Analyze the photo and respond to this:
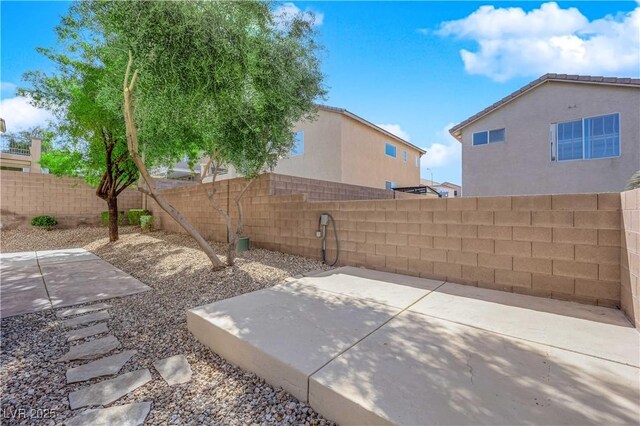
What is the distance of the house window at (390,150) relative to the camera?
16.2 m

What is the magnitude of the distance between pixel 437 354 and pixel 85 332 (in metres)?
3.71

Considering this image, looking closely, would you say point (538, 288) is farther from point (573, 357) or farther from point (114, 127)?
point (114, 127)

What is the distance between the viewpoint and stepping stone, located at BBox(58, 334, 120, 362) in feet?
8.67

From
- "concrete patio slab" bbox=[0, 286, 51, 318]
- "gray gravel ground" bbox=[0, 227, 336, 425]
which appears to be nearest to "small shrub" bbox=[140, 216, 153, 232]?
"gray gravel ground" bbox=[0, 227, 336, 425]

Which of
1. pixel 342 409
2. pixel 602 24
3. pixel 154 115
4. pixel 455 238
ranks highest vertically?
pixel 602 24

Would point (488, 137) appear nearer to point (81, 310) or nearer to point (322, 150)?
point (322, 150)

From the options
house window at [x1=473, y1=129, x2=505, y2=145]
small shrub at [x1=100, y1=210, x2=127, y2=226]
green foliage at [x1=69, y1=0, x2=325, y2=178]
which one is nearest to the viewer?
green foliage at [x1=69, y1=0, x2=325, y2=178]

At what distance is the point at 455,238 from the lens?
423 cm

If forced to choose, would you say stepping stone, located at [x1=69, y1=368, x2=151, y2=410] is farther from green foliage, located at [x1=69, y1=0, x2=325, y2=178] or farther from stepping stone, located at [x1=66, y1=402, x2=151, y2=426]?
green foliage, located at [x1=69, y1=0, x2=325, y2=178]

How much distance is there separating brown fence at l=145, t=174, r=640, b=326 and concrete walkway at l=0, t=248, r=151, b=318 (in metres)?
3.52

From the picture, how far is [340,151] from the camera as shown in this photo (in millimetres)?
12664

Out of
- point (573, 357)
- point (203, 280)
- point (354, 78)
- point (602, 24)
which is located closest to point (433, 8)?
point (354, 78)

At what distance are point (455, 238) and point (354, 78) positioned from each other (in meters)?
5.63

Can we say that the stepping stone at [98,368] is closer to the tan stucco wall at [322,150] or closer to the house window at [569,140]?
the tan stucco wall at [322,150]
